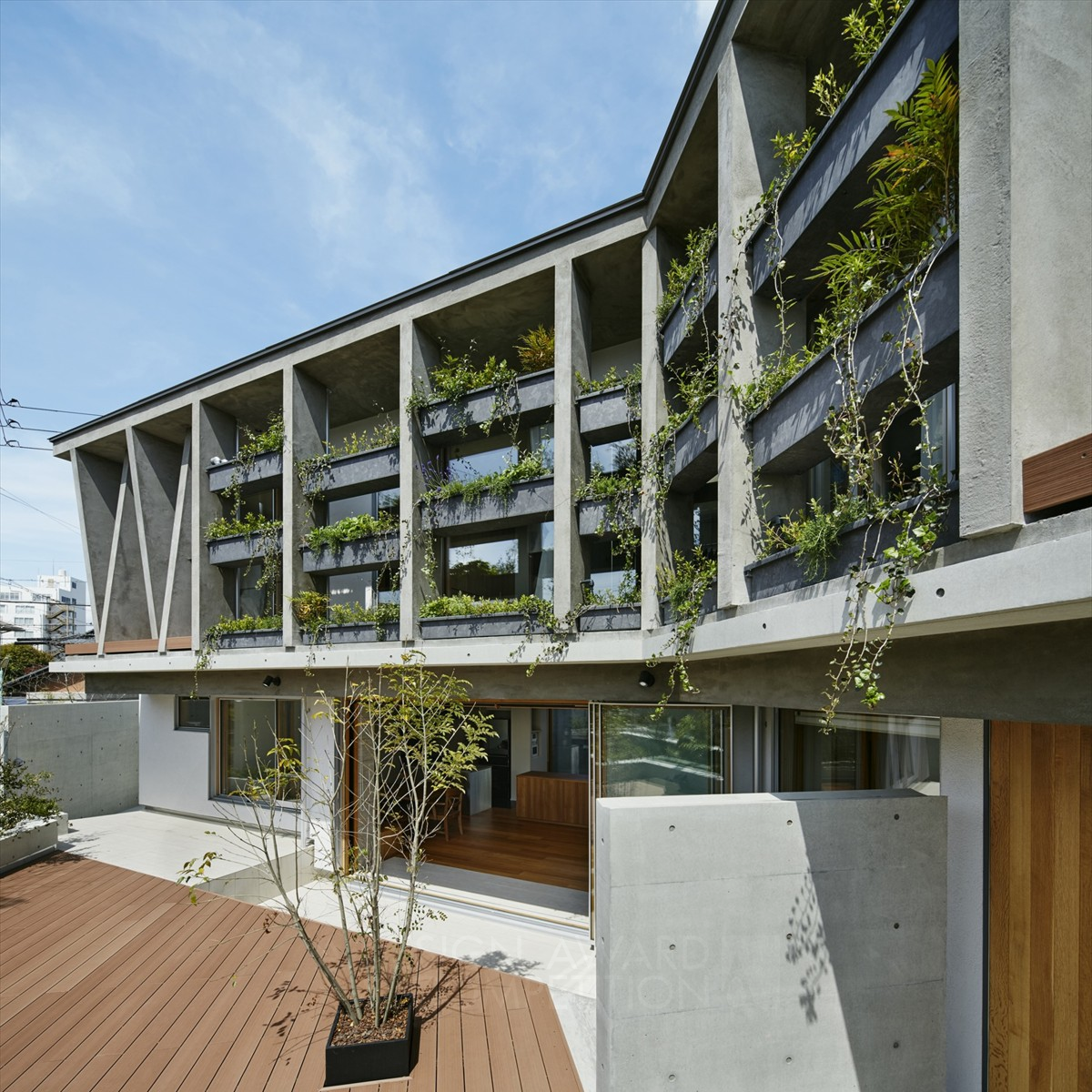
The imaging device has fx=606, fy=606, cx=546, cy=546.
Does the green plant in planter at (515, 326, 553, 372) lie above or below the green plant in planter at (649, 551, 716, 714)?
above

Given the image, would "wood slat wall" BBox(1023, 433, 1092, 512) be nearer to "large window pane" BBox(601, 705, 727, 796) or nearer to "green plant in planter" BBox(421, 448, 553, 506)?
"large window pane" BBox(601, 705, 727, 796)

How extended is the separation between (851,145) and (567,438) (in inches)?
176


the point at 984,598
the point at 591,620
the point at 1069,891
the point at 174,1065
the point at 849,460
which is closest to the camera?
the point at 984,598

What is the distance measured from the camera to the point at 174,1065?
4.83 meters

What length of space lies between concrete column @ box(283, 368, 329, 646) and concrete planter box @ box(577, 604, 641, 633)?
204 inches

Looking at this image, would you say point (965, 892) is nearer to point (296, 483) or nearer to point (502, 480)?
point (502, 480)

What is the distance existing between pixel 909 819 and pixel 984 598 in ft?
8.59

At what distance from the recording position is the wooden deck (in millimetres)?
4742

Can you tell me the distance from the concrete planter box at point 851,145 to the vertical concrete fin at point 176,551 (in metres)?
11.5

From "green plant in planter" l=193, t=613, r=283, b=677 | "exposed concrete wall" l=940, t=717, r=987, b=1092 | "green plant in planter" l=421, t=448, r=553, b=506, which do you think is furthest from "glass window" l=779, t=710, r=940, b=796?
"green plant in planter" l=193, t=613, r=283, b=677

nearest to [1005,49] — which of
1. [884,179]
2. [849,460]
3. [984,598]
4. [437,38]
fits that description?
[884,179]

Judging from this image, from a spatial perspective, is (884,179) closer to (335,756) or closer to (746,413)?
(746,413)

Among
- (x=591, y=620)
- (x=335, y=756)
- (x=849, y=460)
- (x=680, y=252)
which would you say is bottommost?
(x=335, y=756)

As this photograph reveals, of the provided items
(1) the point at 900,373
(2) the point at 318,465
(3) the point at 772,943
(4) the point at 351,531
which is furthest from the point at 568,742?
(1) the point at 900,373
